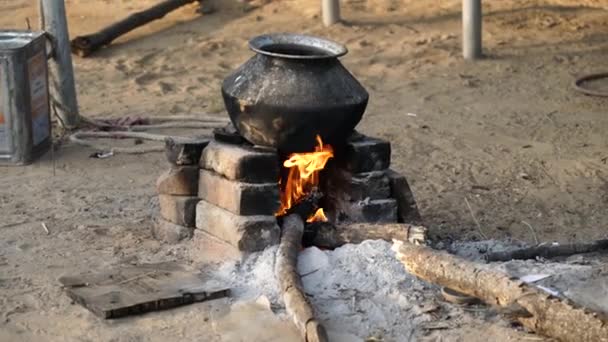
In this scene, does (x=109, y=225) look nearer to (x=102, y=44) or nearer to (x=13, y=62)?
(x=13, y=62)

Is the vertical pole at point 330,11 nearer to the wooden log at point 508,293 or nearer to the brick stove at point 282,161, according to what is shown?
the brick stove at point 282,161

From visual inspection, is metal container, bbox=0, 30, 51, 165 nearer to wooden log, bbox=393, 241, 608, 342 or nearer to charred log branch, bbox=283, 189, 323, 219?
charred log branch, bbox=283, 189, 323, 219

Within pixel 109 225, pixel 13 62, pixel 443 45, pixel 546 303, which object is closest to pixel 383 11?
pixel 443 45

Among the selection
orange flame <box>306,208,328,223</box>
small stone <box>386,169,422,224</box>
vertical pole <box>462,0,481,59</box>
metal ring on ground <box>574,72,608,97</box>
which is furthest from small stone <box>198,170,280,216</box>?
vertical pole <box>462,0,481,59</box>

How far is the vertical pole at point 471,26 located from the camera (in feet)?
40.0

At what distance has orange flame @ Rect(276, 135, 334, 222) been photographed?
746 centimetres

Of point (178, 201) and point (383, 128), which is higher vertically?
point (178, 201)

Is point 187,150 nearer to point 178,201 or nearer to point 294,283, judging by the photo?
point 178,201

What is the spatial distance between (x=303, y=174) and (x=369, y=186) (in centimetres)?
40

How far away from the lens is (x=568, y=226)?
8227mm

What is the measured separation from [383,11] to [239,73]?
6406mm

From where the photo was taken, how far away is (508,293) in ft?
20.7

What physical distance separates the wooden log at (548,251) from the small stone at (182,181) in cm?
176

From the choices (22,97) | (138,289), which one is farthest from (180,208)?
(22,97)
